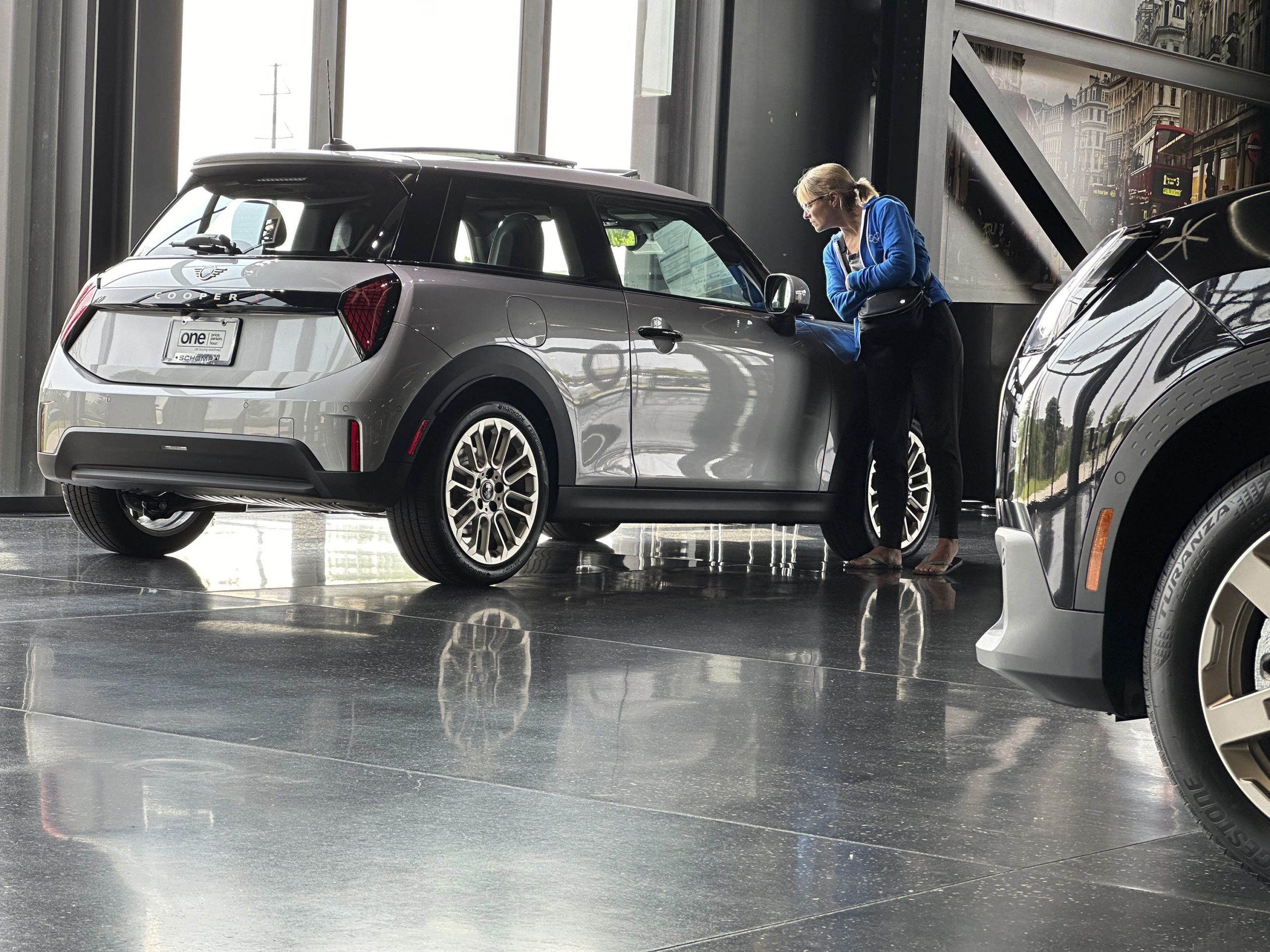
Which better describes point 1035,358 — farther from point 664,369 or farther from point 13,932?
point 664,369

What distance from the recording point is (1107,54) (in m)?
17.1

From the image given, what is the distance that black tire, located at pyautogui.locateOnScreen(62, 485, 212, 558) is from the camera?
296 inches

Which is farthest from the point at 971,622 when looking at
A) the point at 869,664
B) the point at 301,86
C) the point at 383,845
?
the point at 301,86

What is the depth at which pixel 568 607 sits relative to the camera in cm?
661

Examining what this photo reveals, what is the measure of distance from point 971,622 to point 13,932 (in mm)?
4733

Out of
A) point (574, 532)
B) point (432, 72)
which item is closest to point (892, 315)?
point (574, 532)

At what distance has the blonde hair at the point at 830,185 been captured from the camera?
8453 millimetres

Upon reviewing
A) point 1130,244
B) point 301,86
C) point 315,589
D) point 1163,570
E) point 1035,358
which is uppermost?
point 301,86

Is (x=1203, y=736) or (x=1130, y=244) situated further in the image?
(x=1130, y=244)

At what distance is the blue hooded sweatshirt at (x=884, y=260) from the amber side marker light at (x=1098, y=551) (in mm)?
5117

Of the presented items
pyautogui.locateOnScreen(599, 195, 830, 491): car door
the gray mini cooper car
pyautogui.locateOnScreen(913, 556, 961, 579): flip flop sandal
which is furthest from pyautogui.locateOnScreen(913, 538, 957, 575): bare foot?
the gray mini cooper car

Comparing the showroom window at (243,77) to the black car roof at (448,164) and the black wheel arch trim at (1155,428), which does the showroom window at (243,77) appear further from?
the black wheel arch trim at (1155,428)

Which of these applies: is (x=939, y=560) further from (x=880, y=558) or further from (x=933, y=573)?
(x=880, y=558)

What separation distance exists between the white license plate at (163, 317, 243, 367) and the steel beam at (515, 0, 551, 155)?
676cm
